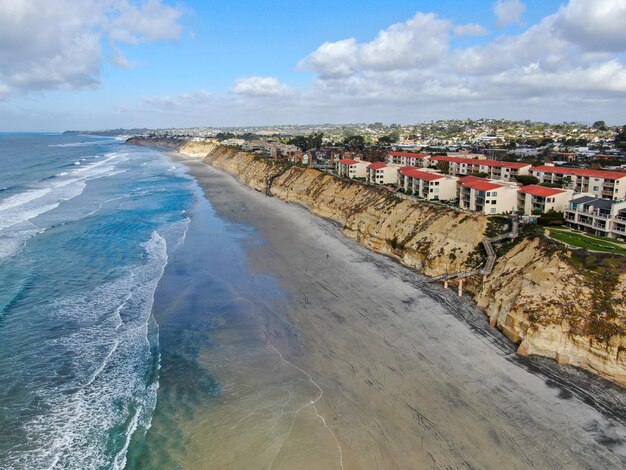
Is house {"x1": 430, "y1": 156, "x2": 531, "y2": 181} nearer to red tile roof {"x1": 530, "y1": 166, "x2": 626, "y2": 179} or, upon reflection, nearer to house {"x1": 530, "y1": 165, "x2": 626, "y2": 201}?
red tile roof {"x1": 530, "y1": 166, "x2": 626, "y2": 179}

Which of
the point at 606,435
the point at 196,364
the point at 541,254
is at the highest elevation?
the point at 541,254

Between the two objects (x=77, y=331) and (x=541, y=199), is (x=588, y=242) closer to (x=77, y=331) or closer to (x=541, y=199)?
(x=541, y=199)

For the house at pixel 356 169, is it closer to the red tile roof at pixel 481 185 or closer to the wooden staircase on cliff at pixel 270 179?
the wooden staircase on cliff at pixel 270 179

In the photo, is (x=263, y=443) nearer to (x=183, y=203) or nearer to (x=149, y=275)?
(x=149, y=275)

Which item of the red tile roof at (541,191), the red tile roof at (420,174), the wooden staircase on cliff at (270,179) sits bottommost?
the wooden staircase on cliff at (270,179)

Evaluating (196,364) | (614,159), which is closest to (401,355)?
(196,364)

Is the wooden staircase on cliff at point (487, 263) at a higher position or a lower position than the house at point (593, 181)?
lower

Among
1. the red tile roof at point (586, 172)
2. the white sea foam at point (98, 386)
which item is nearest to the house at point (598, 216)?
the red tile roof at point (586, 172)
